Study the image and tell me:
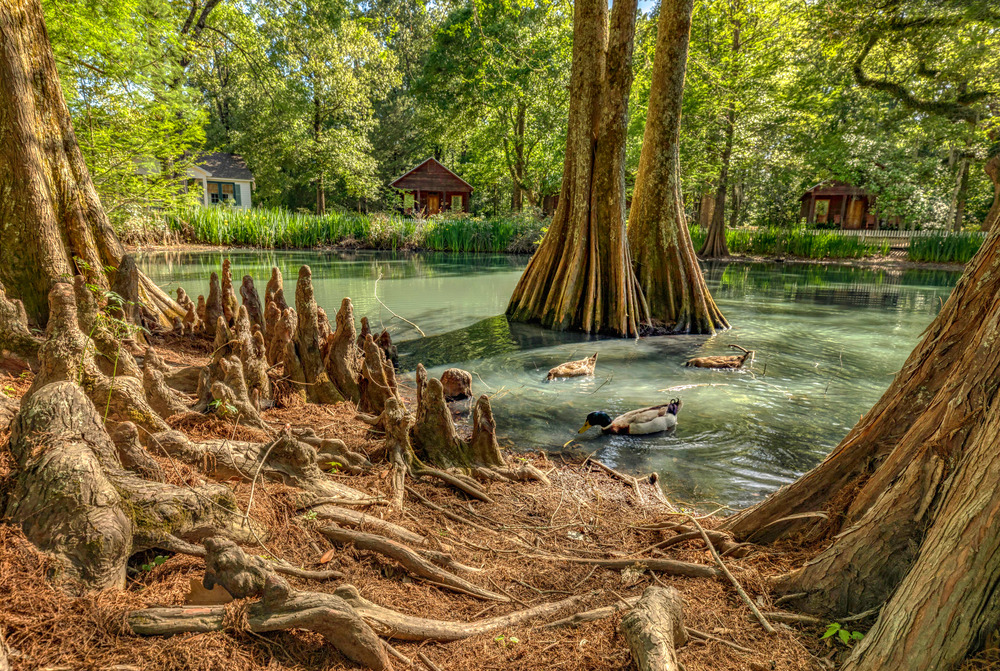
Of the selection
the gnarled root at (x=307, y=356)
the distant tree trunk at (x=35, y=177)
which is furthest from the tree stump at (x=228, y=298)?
the gnarled root at (x=307, y=356)

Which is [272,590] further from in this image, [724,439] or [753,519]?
[724,439]

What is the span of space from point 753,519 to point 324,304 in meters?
11.4

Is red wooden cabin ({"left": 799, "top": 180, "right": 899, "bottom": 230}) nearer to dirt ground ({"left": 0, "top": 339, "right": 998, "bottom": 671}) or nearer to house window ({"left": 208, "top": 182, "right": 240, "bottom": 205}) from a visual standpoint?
dirt ground ({"left": 0, "top": 339, "right": 998, "bottom": 671})

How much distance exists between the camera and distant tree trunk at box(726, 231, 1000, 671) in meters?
1.56

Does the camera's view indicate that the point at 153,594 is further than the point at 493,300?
No

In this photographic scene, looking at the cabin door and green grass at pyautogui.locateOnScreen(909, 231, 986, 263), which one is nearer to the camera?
green grass at pyautogui.locateOnScreen(909, 231, 986, 263)

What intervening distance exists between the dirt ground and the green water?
1.74 meters

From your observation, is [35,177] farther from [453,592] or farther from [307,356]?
[453,592]

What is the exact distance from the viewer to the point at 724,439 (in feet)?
18.9

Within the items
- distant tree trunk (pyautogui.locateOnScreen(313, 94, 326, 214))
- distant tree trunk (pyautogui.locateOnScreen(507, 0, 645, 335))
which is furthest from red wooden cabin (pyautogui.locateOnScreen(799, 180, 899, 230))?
distant tree trunk (pyautogui.locateOnScreen(507, 0, 645, 335))

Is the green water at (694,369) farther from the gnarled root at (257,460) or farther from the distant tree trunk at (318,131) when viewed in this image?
the distant tree trunk at (318,131)

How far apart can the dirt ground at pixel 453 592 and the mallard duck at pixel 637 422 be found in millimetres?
1869

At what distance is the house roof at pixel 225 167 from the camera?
4366 cm

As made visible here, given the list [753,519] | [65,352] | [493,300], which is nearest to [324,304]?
[493,300]
